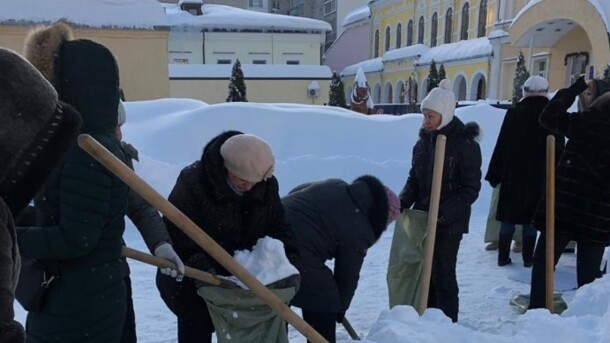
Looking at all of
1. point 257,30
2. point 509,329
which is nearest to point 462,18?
point 257,30

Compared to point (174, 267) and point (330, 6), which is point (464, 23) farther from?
point (174, 267)

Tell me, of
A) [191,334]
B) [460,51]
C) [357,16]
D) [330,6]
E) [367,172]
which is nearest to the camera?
[191,334]

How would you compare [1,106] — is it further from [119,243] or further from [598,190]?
[598,190]

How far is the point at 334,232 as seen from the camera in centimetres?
237

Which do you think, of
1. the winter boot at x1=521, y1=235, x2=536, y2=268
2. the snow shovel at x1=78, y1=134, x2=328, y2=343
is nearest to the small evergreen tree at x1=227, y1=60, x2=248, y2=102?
the winter boot at x1=521, y1=235, x2=536, y2=268

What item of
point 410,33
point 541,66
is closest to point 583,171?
point 541,66

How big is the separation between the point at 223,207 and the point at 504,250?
3399mm

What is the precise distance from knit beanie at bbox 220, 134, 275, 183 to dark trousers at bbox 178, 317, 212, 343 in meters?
0.72

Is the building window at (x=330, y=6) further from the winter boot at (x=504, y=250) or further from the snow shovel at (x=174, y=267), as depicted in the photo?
the snow shovel at (x=174, y=267)

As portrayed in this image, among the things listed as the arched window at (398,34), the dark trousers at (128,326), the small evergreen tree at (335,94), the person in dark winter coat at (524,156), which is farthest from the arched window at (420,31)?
the dark trousers at (128,326)

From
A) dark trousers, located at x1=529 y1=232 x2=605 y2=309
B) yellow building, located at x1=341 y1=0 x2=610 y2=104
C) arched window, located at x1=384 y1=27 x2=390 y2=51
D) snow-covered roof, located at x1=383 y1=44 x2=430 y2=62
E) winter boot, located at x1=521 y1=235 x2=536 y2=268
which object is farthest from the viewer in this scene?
arched window, located at x1=384 y1=27 x2=390 y2=51

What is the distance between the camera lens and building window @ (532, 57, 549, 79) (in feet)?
67.0

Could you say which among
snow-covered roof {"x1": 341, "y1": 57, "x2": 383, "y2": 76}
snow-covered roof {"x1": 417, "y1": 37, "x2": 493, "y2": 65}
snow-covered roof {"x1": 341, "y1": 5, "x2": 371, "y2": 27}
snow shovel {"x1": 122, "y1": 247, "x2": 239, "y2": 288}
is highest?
snow-covered roof {"x1": 341, "y1": 5, "x2": 371, "y2": 27}

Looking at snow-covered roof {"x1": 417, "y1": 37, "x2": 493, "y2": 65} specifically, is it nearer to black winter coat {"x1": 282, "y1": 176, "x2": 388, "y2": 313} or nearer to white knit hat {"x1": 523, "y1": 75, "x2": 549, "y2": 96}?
white knit hat {"x1": 523, "y1": 75, "x2": 549, "y2": 96}
